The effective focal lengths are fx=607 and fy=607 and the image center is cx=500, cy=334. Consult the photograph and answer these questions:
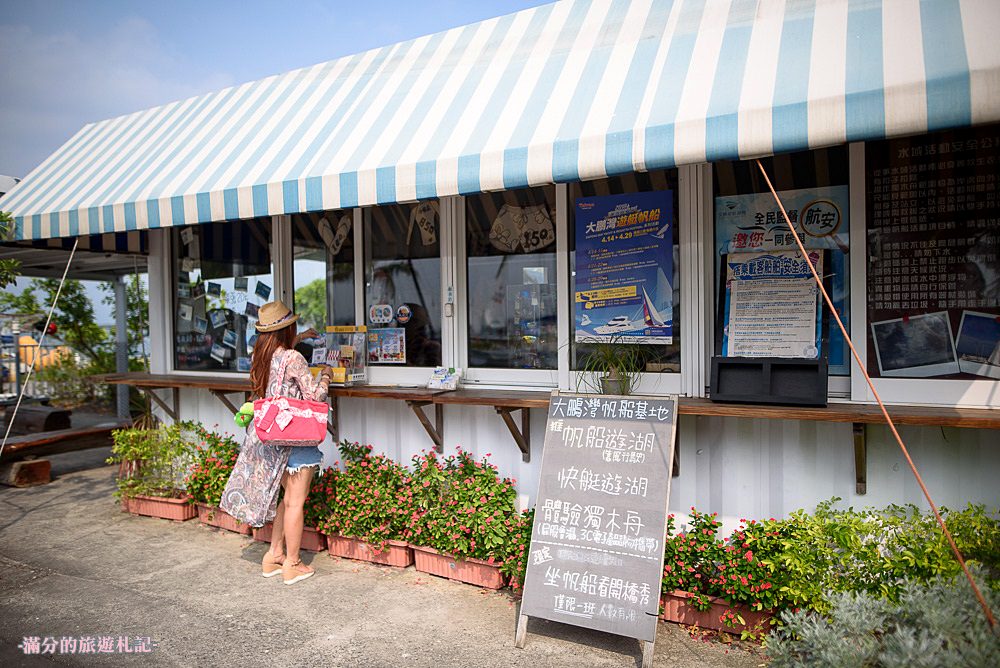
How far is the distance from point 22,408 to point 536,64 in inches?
336

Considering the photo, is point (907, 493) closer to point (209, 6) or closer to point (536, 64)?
point (536, 64)

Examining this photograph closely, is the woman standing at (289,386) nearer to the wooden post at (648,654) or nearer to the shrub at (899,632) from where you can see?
the wooden post at (648,654)

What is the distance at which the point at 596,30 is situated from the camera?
3502 mm

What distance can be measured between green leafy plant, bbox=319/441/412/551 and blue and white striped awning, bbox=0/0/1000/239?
193cm

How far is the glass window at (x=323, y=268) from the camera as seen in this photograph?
16.3 ft

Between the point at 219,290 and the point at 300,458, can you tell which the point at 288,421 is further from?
the point at 219,290

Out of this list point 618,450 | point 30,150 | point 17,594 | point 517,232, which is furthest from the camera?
point 30,150

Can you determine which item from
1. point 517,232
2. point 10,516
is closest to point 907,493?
point 517,232

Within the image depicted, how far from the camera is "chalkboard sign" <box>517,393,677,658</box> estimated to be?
9.90 feet

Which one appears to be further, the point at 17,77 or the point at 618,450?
the point at 17,77

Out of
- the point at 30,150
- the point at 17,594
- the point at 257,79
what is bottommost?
the point at 17,594

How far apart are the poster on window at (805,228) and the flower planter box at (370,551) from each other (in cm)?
284

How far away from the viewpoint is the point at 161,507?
539 cm

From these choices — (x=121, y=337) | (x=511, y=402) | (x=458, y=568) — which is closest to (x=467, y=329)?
(x=511, y=402)
